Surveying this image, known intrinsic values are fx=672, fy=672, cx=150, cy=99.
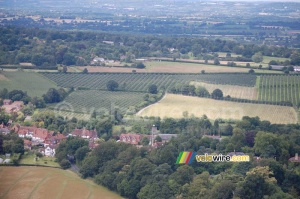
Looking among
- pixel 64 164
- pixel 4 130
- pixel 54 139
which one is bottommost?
pixel 64 164

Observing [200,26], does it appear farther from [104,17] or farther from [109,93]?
[109,93]

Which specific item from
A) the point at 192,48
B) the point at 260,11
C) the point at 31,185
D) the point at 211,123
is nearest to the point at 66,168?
the point at 31,185

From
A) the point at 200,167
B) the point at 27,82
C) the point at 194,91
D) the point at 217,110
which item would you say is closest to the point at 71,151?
the point at 200,167

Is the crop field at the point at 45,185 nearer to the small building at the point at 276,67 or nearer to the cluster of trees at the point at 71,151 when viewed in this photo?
the cluster of trees at the point at 71,151

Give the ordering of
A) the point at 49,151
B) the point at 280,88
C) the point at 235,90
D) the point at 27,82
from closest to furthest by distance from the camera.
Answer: the point at 49,151 → the point at 235,90 → the point at 280,88 → the point at 27,82

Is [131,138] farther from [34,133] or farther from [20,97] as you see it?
[20,97]

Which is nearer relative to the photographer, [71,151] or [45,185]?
[45,185]
